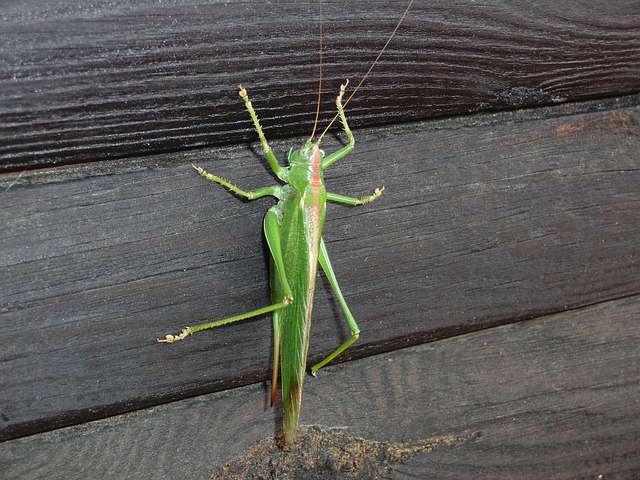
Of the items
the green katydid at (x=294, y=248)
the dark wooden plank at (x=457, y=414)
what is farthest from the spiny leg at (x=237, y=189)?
the dark wooden plank at (x=457, y=414)

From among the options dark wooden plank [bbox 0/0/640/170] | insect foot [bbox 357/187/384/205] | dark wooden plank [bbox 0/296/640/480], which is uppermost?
dark wooden plank [bbox 0/0/640/170]

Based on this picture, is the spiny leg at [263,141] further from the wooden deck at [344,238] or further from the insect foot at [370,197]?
the insect foot at [370,197]

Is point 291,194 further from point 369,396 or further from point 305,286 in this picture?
point 369,396

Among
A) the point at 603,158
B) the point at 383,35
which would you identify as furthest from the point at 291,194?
the point at 603,158

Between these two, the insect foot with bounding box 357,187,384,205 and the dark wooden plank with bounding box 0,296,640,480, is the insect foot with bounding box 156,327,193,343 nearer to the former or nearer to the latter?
the dark wooden plank with bounding box 0,296,640,480

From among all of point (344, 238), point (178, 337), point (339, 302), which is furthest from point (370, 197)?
point (178, 337)

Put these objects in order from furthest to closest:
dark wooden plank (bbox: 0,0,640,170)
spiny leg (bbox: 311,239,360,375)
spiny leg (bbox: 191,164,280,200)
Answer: spiny leg (bbox: 311,239,360,375), spiny leg (bbox: 191,164,280,200), dark wooden plank (bbox: 0,0,640,170)

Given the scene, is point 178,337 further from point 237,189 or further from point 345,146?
point 345,146

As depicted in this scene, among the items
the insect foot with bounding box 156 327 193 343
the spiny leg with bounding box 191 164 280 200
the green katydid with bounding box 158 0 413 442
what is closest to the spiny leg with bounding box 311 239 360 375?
the green katydid with bounding box 158 0 413 442
